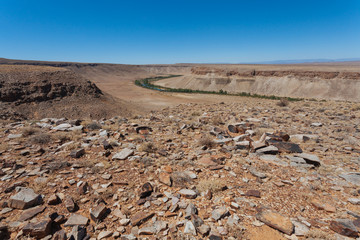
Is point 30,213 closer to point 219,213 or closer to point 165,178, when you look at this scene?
point 165,178

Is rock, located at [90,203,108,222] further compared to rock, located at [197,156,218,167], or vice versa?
rock, located at [197,156,218,167]

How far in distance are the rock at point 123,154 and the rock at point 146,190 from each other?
5.98ft

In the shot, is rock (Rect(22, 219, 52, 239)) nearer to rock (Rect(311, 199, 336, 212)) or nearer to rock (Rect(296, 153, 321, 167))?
rock (Rect(311, 199, 336, 212))

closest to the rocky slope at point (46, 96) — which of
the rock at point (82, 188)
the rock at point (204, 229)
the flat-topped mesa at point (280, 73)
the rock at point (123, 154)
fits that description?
the rock at point (123, 154)

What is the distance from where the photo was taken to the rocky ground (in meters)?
3.27

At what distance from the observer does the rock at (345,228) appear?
3032 millimetres

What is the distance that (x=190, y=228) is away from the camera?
3252 millimetres

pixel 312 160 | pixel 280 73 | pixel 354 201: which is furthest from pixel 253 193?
pixel 280 73

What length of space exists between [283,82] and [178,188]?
223ft

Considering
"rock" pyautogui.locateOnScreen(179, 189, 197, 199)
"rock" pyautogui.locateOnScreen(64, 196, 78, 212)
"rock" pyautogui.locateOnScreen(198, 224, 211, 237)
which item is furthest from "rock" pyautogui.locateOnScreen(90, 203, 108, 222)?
"rock" pyautogui.locateOnScreen(198, 224, 211, 237)

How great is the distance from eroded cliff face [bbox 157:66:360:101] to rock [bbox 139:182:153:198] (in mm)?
60450

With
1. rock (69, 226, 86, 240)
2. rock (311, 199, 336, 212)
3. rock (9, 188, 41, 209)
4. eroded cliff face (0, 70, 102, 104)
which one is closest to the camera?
rock (69, 226, 86, 240)

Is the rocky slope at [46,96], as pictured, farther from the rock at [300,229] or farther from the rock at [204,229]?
the rock at [300,229]

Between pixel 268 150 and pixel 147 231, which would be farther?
pixel 268 150
